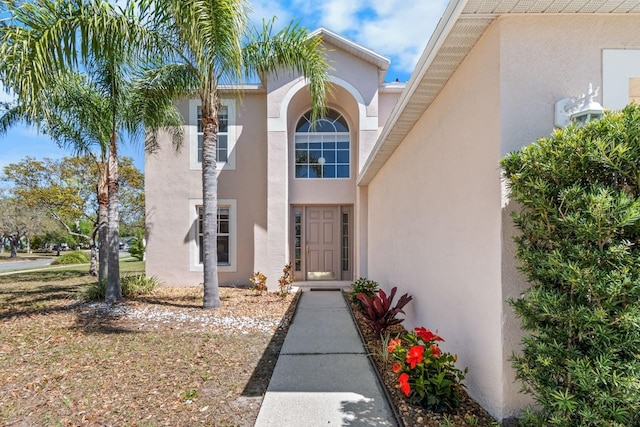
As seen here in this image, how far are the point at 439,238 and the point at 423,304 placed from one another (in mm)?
1190

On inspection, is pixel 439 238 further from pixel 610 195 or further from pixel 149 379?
pixel 149 379

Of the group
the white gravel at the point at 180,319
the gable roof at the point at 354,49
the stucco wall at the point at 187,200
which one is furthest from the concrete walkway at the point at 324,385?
the gable roof at the point at 354,49

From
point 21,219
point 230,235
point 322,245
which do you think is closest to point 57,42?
point 230,235

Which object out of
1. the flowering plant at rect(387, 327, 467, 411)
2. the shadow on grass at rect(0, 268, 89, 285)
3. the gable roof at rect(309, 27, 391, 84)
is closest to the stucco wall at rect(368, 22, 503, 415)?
the flowering plant at rect(387, 327, 467, 411)

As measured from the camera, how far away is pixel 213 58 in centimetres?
616

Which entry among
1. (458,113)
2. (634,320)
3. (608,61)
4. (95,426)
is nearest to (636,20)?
(608,61)

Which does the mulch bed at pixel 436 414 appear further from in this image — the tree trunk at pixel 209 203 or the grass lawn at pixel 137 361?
the tree trunk at pixel 209 203

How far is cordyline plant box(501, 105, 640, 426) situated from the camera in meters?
1.88

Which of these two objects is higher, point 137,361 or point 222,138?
point 222,138

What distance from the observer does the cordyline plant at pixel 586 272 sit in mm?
1876

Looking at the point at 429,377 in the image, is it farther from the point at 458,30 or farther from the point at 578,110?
the point at 458,30

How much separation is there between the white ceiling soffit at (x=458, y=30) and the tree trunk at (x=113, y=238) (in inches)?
292

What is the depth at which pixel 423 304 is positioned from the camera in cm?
466

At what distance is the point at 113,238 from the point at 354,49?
28.0 feet
